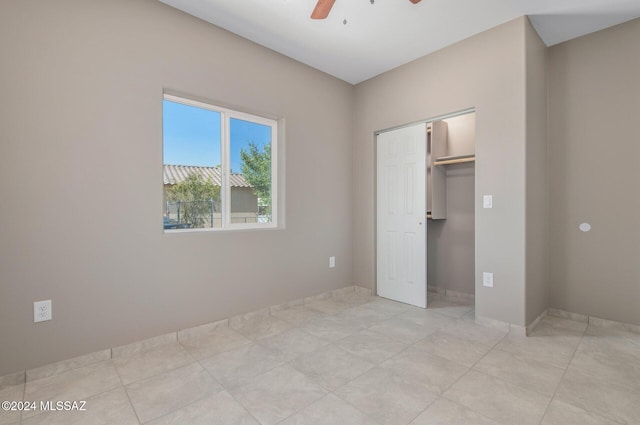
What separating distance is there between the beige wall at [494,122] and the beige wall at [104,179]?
1723 mm

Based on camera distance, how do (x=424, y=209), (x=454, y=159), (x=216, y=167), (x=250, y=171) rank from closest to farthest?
(x=216, y=167) < (x=250, y=171) < (x=424, y=209) < (x=454, y=159)

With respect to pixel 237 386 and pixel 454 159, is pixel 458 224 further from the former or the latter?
pixel 237 386

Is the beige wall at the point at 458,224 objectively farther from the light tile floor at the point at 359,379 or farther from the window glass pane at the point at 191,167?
the window glass pane at the point at 191,167

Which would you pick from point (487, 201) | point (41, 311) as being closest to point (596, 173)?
point (487, 201)

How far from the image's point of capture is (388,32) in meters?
2.84

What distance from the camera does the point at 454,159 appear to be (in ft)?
11.3

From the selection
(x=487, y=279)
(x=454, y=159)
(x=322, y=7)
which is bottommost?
(x=487, y=279)

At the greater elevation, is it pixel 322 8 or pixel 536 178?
pixel 322 8

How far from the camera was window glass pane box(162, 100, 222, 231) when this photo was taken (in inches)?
103

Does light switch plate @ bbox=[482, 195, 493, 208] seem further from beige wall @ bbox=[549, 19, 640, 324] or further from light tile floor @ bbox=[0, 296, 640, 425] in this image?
light tile floor @ bbox=[0, 296, 640, 425]

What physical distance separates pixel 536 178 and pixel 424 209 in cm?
103

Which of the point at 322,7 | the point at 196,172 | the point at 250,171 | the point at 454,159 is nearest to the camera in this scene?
the point at 322,7

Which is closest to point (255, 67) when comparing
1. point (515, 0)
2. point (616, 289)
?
point (515, 0)

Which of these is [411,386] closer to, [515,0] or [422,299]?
[422,299]
